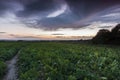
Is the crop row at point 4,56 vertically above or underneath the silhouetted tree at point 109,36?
underneath

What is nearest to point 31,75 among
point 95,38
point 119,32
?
point 119,32

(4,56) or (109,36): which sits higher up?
(109,36)

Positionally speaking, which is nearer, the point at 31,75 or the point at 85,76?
the point at 85,76

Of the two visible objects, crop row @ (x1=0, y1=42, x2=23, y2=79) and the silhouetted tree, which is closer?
crop row @ (x1=0, y1=42, x2=23, y2=79)

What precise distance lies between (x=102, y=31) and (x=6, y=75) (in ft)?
125

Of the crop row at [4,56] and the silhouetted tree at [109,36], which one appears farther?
the silhouetted tree at [109,36]

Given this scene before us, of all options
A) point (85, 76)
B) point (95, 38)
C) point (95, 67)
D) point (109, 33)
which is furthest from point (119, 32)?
point (85, 76)

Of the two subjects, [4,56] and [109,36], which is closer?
[4,56]

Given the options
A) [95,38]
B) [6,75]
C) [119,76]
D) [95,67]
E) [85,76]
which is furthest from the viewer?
[95,38]

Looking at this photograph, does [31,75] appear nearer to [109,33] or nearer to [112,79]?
[112,79]

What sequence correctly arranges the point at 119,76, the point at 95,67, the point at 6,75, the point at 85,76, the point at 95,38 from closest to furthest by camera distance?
the point at 85,76
the point at 119,76
the point at 95,67
the point at 6,75
the point at 95,38

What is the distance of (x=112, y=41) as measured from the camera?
4916 centimetres

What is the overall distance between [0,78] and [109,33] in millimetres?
38703

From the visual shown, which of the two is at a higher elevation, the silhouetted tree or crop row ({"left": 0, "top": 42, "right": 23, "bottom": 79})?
the silhouetted tree
